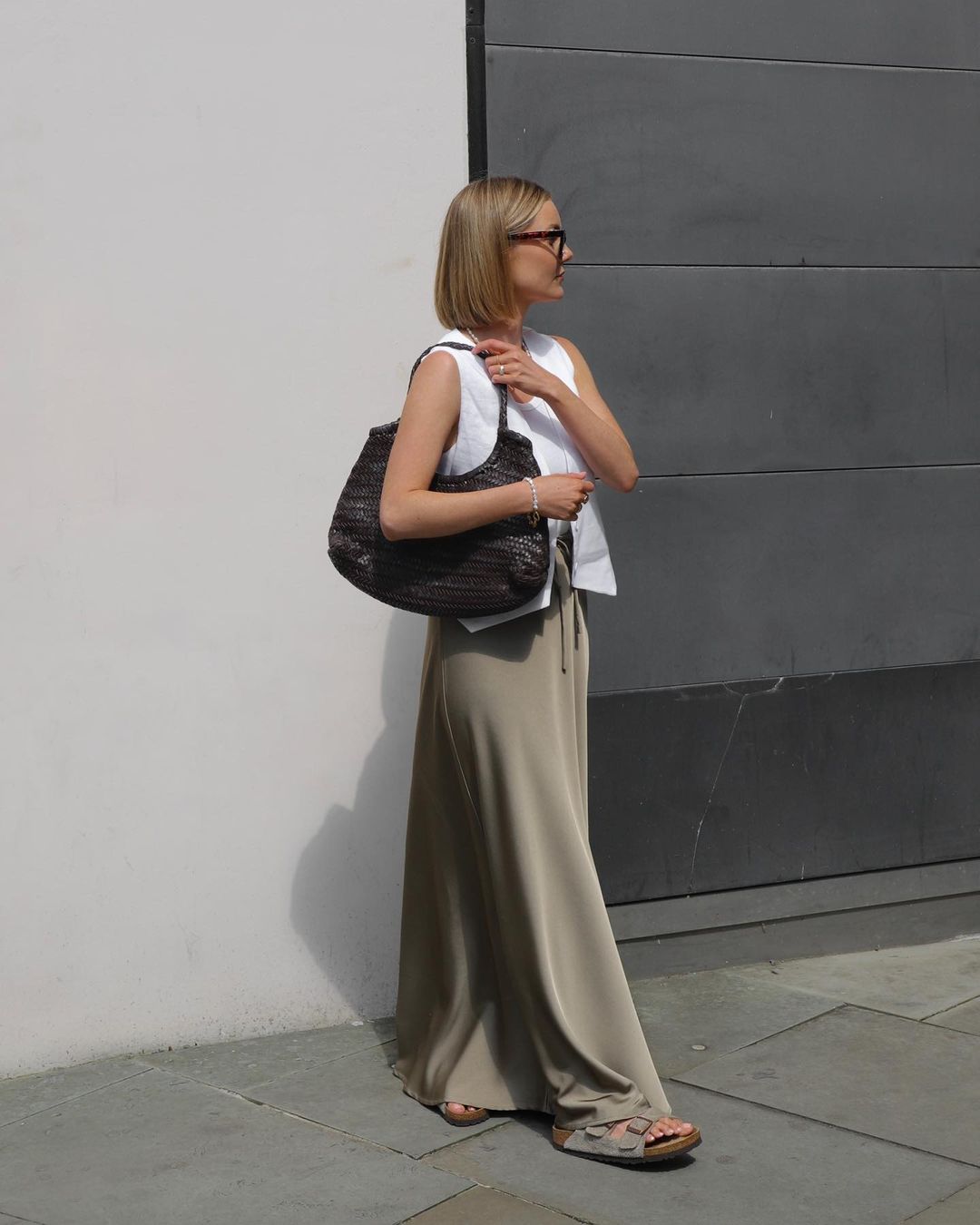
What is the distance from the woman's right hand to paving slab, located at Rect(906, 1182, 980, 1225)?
4.94 ft

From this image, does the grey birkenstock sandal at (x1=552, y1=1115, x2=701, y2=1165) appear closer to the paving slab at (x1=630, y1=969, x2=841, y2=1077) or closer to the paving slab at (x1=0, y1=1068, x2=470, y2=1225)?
the paving slab at (x1=0, y1=1068, x2=470, y2=1225)

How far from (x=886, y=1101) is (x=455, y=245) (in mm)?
2110

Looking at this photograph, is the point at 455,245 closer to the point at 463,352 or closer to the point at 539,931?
the point at 463,352

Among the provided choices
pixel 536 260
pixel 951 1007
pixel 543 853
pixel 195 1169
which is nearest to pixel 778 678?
pixel 951 1007

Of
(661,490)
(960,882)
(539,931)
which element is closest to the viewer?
(539,931)

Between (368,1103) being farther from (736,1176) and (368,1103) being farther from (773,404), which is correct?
(773,404)

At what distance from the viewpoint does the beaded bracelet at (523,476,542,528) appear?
10.4ft

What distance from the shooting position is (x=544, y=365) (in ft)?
11.3

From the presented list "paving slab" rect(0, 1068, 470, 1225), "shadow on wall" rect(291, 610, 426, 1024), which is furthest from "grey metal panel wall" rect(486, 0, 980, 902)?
"paving slab" rect(0, 1068, 470, 1225)

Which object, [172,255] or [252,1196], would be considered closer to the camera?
[252,1196]

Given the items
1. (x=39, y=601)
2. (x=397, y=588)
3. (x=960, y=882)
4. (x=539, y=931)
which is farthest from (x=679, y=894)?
(x=39, y=601)

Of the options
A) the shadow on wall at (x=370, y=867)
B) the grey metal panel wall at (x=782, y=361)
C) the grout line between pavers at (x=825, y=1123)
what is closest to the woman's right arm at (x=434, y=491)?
the shadow on wall at (x=370, y=867)

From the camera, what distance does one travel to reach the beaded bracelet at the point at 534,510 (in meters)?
3.16

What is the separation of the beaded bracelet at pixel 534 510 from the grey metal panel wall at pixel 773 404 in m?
1.15
